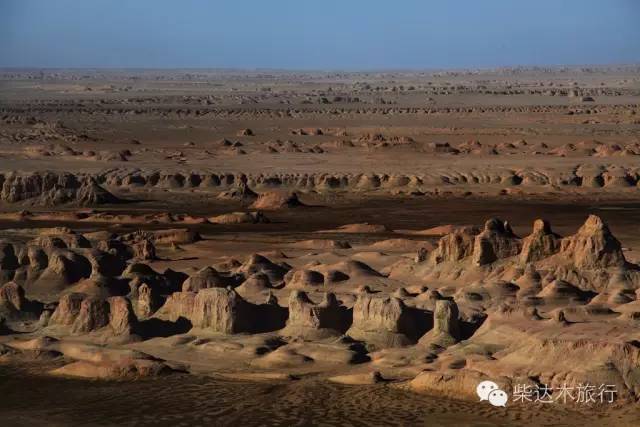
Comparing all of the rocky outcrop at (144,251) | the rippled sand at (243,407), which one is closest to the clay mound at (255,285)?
the rocky outcrop at (144,251)

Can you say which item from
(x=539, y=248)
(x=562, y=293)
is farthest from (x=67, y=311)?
(x=539, y=248)

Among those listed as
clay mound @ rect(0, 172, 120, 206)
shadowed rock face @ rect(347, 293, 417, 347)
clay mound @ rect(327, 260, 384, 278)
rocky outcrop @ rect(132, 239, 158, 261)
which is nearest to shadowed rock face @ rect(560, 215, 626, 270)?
clay mound @ rect(327, 260, 384, 278)

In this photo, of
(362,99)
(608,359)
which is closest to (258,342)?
(608,359)

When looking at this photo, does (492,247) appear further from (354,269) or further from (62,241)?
(62,241)

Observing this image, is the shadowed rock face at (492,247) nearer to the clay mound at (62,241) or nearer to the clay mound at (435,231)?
the clay mound at (435,231)

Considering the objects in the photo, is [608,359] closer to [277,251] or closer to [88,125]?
[277,251]

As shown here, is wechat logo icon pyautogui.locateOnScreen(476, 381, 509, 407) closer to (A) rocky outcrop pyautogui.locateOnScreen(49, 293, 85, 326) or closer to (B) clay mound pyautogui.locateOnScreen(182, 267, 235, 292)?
(A) rocky outcrop pyautogui.locateOnScreen(49, 293, 85, 326)
